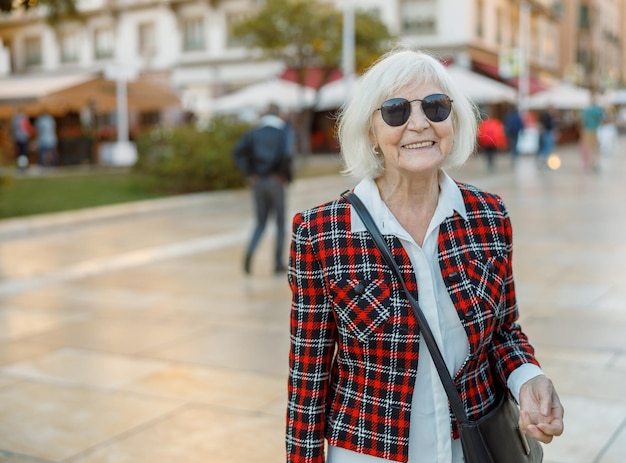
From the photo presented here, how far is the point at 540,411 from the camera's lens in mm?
2084

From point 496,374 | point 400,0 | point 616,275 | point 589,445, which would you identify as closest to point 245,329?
point 589,445

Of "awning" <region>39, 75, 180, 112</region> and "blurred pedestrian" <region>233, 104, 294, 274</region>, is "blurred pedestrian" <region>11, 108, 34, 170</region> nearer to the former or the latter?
"awning" <region>39, 75, 180, 112</region>

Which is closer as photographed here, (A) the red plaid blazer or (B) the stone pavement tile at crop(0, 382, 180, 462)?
(A) the red plaid blazer

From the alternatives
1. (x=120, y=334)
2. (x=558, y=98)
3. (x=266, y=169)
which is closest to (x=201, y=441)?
(x=120, y=334)

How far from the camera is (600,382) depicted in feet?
17.5

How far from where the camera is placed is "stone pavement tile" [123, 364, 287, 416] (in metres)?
5.20

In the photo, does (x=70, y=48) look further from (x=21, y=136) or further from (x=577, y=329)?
(x=577, y=329)

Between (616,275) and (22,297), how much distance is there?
5.75m

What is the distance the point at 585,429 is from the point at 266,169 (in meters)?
5.48

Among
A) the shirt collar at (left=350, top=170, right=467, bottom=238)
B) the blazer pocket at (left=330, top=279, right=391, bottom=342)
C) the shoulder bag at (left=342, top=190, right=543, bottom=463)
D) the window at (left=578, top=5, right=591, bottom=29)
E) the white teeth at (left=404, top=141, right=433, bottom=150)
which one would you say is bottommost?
the shoulder bag at (left=342, top=190, right=543, bottom=463)

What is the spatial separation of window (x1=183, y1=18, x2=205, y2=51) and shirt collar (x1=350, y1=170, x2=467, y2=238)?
4111cm

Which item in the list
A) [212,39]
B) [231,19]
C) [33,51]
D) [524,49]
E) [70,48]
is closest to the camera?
[231,19]

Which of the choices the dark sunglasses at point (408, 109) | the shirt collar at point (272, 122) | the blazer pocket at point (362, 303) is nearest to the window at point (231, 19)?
the shirt collar at point (272, 122)

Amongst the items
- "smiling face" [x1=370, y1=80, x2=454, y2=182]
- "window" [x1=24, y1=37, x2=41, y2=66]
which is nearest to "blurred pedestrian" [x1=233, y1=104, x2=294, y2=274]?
"smiling face" [x1=370, y1=80, x2=454, y2=182]
